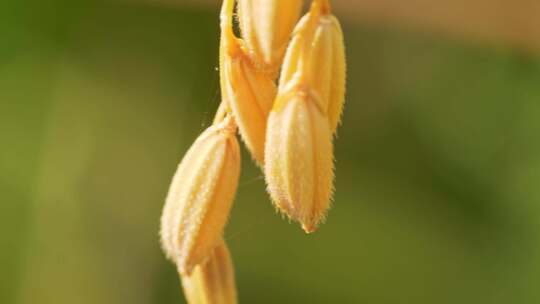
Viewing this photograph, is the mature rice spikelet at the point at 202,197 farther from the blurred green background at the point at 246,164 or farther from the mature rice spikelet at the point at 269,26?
the blurred green background at the point at 246,164

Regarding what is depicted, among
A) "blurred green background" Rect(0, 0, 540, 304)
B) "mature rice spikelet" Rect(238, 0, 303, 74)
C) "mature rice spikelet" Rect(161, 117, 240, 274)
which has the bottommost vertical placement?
"blurred green background" Rect(0, 0, 540, 304)

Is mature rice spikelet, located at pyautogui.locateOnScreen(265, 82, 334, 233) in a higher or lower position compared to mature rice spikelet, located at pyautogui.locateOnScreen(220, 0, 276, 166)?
lower

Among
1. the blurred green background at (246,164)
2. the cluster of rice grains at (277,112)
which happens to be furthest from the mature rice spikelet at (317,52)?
the blurred green background at (246,164)

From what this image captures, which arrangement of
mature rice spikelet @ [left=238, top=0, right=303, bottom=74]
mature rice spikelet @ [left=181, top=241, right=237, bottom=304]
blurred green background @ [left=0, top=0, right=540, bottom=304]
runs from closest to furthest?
mature rice spikelet @ [left=238, top=0, right=303, bottom=74], mature rice spikelet @ [left=181, top=241, right=237, bottom=304], blurred green background @ [left=0, top=0, right=540, bottom=304]

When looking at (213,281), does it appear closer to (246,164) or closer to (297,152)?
(297,152)

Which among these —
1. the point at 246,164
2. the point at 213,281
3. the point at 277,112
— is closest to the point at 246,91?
the point at 277,112

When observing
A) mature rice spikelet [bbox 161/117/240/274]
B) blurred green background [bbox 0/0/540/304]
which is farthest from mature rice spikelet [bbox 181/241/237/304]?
blurred green background [bbox 0/0/540/304]

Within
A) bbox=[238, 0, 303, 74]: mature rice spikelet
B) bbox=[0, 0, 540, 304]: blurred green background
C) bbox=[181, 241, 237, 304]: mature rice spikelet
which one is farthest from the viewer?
bbox=[0, 0, 540, 304]: blurred green background

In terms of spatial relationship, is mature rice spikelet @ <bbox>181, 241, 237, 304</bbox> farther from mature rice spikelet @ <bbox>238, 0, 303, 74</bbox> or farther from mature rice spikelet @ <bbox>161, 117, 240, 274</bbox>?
mature rice spikelet @ <bbox>238, 0, 303, 74</bbox>

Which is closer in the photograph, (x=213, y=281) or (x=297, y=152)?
(x=297, y=152)
